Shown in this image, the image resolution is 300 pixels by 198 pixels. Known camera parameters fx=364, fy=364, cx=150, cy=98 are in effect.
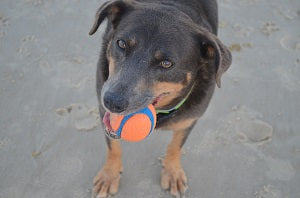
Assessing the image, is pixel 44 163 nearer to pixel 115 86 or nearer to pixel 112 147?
pixel 112 147

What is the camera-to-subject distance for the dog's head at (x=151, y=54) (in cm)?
265

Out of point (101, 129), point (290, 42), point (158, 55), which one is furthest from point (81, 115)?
point (290, 42)

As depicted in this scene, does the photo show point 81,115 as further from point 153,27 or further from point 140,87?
point 153,27

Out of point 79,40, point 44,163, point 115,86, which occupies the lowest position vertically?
point 44,163

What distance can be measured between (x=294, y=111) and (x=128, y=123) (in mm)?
2502

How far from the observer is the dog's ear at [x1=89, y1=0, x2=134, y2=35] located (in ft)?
9.53

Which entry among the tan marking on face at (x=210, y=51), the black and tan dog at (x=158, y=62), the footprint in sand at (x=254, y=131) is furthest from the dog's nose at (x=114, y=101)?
the footprint in sand at (x=254, y=131)

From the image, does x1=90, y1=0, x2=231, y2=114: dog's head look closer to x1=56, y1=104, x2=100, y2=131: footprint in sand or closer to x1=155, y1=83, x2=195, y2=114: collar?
x1=155, y1=83, x2=195, y2=114: collar

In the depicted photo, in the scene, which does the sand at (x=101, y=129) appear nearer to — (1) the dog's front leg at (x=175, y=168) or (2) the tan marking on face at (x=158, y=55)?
(1) the dog's front leg at (x=175, y=168)

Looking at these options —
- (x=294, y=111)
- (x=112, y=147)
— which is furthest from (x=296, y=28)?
(x=112, y=147)

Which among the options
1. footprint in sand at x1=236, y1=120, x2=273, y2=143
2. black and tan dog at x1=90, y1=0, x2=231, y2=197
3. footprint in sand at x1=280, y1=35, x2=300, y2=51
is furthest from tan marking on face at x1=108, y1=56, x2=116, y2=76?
footprint in sand at x1=280, y1=35, x2=300, y2=51

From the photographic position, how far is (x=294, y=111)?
173 inches

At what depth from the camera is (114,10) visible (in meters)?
2.98

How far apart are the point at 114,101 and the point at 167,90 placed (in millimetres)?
497
